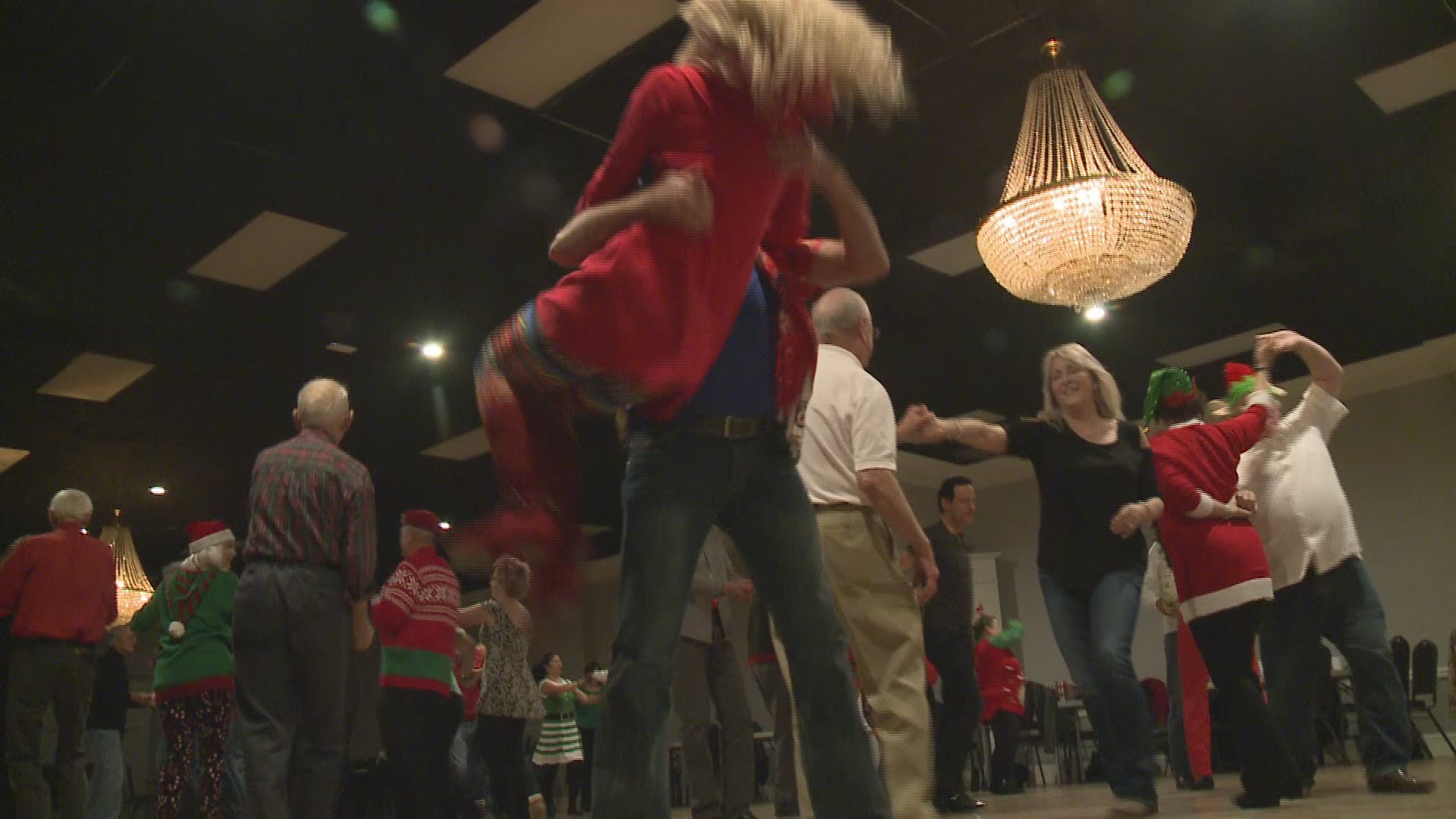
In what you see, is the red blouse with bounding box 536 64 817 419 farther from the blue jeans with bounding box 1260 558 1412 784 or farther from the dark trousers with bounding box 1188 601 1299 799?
the blue jeans with bounding box 1260 558 1412 784

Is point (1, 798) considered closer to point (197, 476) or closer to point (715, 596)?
point (715, 596)

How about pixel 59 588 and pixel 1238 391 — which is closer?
pixel 1238 391

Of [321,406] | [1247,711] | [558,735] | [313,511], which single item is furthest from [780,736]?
[558,735]

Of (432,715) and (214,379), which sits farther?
(214,379)

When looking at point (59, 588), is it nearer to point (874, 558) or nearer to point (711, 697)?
point (711, 697)

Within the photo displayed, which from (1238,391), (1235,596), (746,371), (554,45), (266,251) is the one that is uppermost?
(554,45)

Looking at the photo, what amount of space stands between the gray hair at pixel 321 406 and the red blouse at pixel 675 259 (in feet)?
7.85

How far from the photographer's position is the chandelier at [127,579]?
8.12 m

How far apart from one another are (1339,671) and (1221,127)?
15.4 feet

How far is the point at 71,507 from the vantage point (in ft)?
15.4

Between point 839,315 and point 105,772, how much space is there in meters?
4.64

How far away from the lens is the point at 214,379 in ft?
25.2

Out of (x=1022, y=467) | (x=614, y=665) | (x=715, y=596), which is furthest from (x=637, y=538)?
(x=1022, y=467)

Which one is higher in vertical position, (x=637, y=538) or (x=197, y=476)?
(x=197, y=476)
